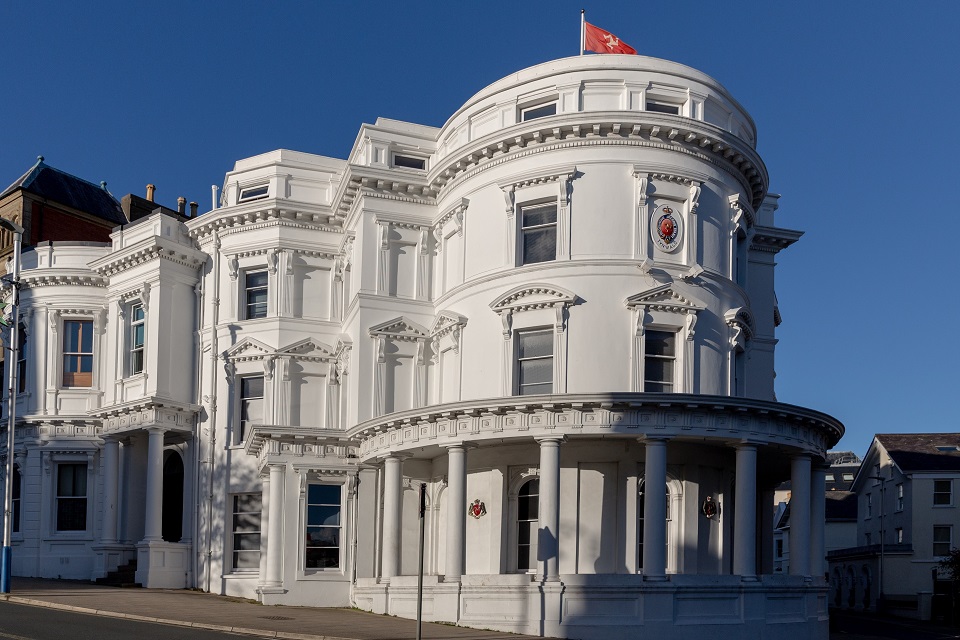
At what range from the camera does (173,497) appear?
129 feet

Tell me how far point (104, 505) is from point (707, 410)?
72.9ft

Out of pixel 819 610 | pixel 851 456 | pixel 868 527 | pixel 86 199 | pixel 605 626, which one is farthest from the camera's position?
pixel 851 456

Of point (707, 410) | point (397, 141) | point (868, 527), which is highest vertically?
point (397, 141)

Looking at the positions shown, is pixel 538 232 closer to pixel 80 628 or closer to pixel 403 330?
pixel 403 330

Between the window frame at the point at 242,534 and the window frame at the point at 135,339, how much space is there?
582 cm

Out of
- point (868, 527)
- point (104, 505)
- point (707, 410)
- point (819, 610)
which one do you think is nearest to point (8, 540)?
point (104, 505)

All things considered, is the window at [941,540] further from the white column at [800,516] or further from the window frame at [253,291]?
the window frame at [253,291]

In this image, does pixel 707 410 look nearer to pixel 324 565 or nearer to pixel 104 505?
pixel 324 565

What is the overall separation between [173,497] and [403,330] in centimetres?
1125

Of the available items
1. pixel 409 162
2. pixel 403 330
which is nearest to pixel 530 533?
pixel 403 330

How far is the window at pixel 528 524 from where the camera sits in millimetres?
30016

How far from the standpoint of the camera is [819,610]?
29.0m

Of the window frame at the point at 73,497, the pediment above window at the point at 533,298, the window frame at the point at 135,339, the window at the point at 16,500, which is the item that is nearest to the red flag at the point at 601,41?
the pediment above window at the point at 533,298

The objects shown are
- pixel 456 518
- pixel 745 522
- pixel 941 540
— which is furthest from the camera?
pixel 941 540
